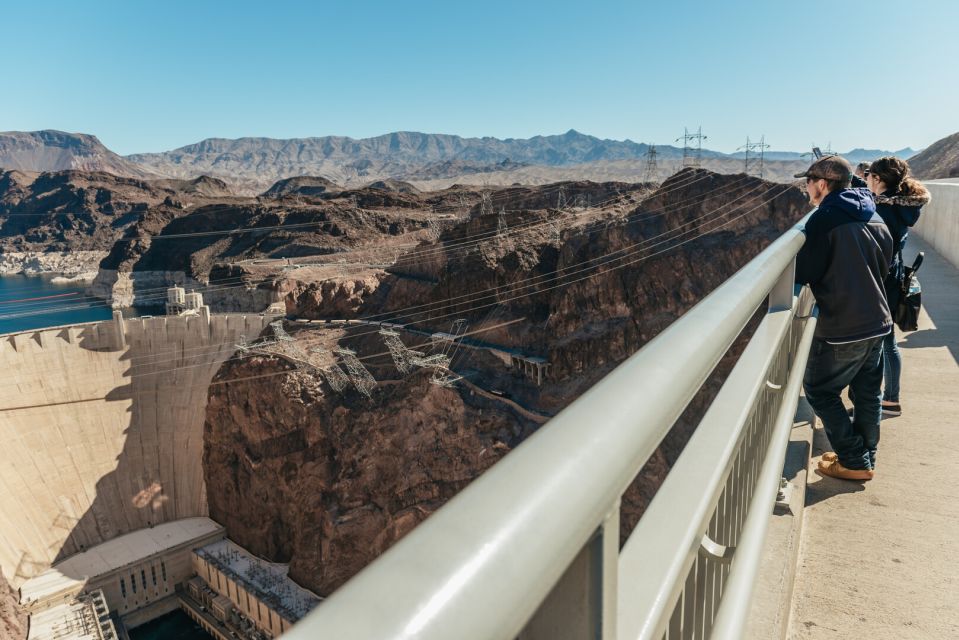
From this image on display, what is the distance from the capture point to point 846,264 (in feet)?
8.75

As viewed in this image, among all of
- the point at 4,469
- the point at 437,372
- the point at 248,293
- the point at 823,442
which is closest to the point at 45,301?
the point at 248,293

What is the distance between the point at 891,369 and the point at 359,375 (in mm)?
20024

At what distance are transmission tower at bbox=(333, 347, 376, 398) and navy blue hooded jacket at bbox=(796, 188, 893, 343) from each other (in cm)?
2016

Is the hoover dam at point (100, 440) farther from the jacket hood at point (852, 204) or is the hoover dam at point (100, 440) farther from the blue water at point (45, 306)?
the blue water at point (45, 306)

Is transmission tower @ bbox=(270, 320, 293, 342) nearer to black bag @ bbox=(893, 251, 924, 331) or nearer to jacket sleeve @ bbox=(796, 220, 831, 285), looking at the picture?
black bag @ bbox=(893, 251, 924, 331)

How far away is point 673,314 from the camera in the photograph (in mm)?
19234

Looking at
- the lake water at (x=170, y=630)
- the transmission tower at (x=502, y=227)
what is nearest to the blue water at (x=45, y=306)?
the lake water at (x=170, y=630)

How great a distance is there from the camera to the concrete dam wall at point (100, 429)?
19.2 meters

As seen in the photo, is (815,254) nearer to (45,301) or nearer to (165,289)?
(165,289)

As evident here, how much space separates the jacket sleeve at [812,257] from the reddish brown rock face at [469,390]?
14.4m

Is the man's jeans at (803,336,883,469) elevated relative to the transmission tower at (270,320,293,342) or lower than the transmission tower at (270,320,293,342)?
elevated

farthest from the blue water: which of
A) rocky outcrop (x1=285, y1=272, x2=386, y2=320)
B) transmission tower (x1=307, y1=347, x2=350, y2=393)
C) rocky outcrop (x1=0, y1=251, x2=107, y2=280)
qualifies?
transmission tower (x1=307, y1=347, x2=350, y2=393)

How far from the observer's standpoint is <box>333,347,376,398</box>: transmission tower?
22016 mm

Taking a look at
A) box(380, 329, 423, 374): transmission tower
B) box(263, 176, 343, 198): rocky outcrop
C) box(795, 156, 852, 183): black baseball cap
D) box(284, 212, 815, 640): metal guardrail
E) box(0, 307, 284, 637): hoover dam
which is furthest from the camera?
box(263, 176, 343, 198): rocky outcrop
